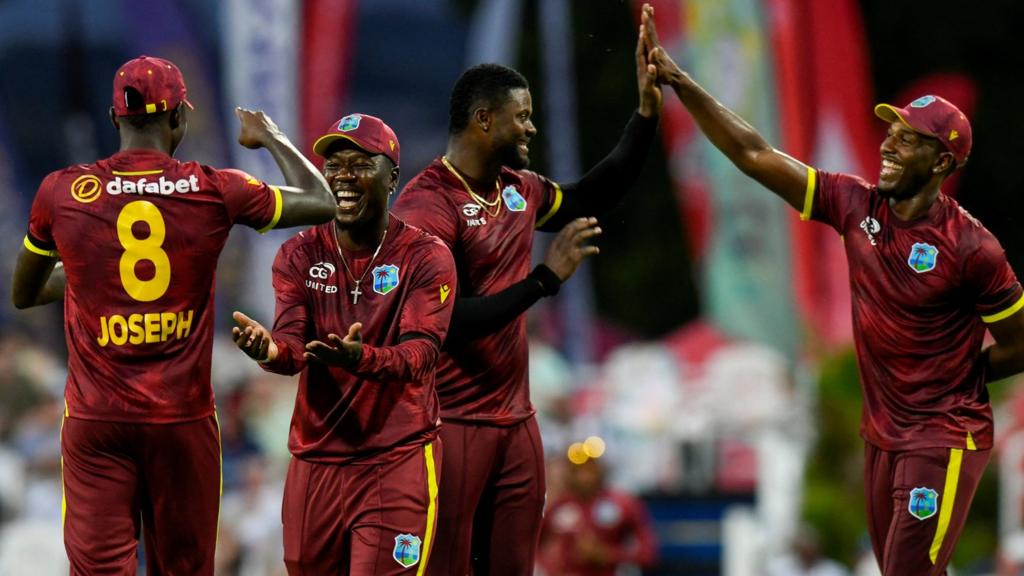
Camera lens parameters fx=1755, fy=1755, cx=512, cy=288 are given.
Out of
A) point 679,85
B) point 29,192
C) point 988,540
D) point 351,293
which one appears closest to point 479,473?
point 351,293

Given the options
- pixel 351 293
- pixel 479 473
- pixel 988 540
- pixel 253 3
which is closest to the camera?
pixel 351 293

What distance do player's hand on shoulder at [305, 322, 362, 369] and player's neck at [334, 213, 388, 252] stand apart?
1.77 ft

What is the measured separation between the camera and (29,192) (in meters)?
19.8

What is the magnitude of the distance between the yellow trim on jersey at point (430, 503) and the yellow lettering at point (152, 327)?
3.84 feet

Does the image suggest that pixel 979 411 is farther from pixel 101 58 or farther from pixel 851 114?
pixel 101 58

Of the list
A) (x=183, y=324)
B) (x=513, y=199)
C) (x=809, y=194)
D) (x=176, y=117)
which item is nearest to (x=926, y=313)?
(x=809, y=194)

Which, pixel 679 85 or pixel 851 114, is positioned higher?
pixel 851 114

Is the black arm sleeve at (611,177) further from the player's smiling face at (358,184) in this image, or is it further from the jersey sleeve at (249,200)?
the jersey sleeve at (249,200)

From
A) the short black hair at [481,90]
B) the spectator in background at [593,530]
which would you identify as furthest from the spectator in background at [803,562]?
the short black hair at [481,90]

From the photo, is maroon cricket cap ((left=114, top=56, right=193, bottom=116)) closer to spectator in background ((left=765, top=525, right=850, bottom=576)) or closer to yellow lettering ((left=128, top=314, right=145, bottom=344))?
yellow lettering ((left=128, top=314, right=145, bottom=344))

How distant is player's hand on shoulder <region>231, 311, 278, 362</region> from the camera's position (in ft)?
21.2

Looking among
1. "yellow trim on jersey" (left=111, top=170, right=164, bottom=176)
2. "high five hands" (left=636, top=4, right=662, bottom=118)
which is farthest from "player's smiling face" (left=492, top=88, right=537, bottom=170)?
"yellow trim on jersey" (left=111, top=170, right=164, bottom=176)

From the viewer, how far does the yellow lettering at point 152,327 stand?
7.00m

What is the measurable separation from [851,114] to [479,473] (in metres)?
12.6
